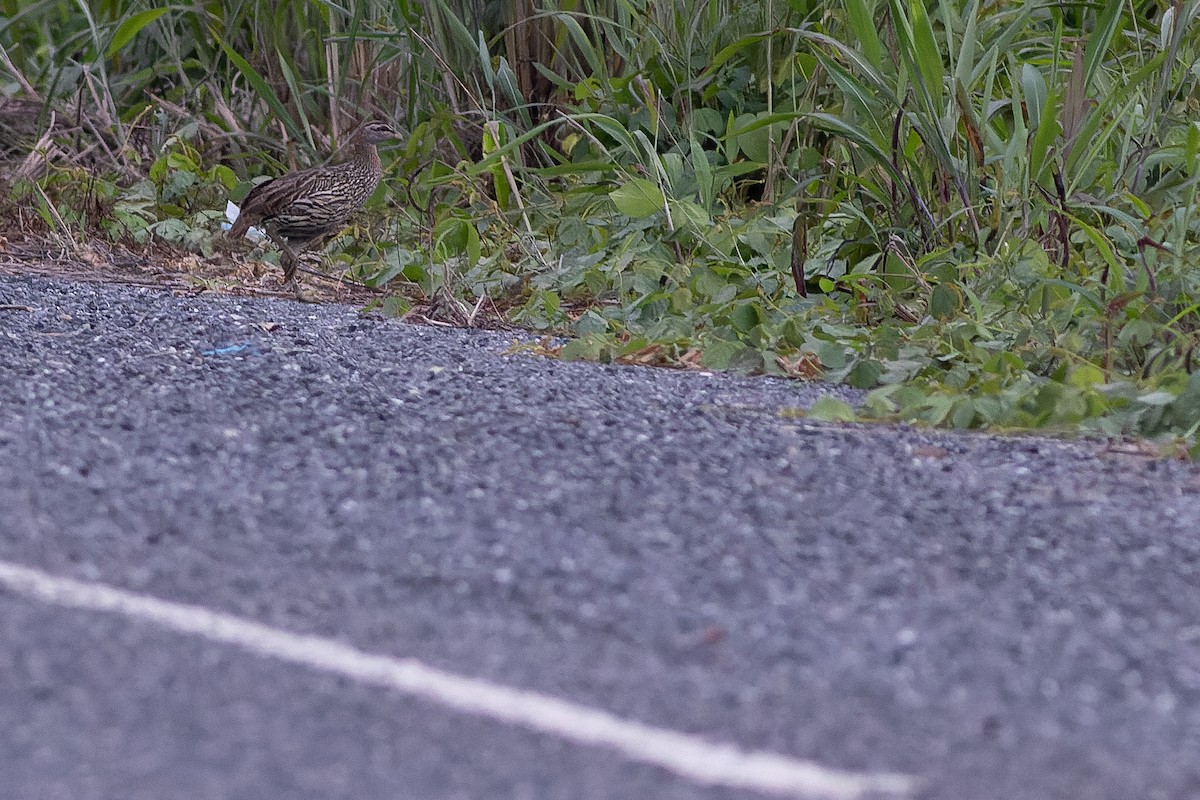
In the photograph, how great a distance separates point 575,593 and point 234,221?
17.2 feet

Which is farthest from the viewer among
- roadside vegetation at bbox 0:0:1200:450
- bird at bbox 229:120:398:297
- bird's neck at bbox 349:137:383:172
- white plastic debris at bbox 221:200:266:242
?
white plastic debris at bbox 221:200:266:242

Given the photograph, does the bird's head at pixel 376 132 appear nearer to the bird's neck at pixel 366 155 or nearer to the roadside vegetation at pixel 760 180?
the bird's neck at pixel 366 155

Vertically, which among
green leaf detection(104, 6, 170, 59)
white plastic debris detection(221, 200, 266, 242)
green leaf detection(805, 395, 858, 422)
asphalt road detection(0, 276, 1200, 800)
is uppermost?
asphalt road detection(0, 276, 1200, 800)

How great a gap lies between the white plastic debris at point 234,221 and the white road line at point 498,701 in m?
4.87

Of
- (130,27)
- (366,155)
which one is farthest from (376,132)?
(130,27)

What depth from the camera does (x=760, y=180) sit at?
254 inches

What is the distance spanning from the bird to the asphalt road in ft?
9.60

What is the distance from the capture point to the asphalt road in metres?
1.79

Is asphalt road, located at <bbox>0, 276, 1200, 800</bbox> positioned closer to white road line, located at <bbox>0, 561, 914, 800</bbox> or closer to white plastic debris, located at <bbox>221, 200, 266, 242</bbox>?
→ white road line, located at <bbox>0, 561, 914, 800</bbox>

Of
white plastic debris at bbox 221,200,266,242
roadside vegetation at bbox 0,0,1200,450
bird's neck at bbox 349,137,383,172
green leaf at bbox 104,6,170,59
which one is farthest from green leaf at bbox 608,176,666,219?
green leaf at bbox 104,6,170,59

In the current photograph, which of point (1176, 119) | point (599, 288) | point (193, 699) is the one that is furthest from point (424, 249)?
point (193, 699)

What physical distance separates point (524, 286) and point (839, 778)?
4153 mm

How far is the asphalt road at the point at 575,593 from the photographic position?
179cm

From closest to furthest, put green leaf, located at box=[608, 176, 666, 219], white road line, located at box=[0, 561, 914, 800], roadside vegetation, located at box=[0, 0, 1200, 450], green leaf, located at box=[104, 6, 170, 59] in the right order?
white road line, located at box=[0, 561, 914, 800] → roadside vegetation, located at box=[0, 0, 1200, 450] → green leaf, located at box=[608, 176, 666, 219] → green leaf, located at box=[104, 6, 170, 59]
